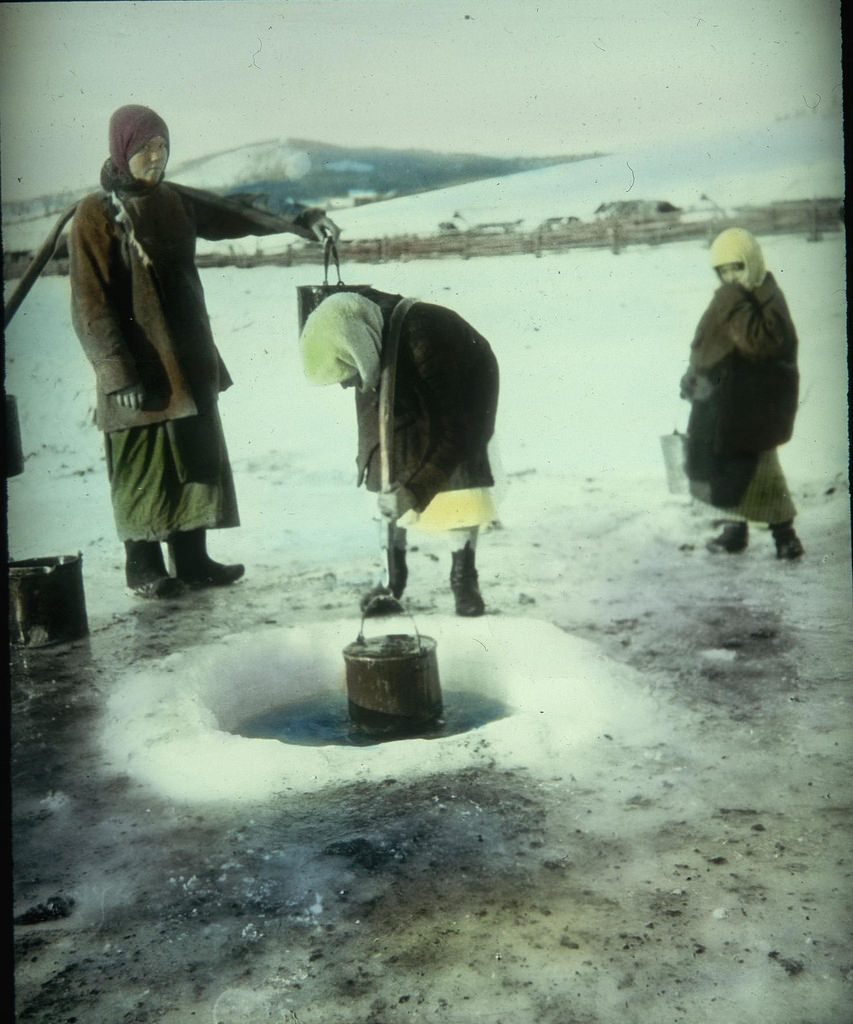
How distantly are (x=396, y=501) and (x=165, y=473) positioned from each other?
2.84 feet

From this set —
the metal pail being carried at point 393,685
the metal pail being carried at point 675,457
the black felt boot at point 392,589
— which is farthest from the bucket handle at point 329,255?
the metal pail being carried at point 675,457

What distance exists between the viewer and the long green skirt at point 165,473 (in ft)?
11.2

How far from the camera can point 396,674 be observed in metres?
Answer: 3.16

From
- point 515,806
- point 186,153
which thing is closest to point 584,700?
point 515,806

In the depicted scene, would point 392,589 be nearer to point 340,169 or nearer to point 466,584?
point 466,584

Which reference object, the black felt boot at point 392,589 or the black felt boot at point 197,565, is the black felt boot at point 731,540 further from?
the black felt boot at point 197,565

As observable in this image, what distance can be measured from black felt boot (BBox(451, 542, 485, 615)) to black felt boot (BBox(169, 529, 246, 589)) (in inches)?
35.9

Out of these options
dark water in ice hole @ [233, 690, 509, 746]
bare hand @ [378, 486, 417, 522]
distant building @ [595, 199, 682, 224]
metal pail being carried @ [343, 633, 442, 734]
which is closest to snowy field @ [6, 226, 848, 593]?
distant building @ [595, 199, 682, 224]

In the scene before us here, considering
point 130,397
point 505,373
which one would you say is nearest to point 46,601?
point 130,397

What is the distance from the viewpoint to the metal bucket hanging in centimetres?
318

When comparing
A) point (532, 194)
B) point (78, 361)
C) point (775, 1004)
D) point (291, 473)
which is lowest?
point (775, 1004)

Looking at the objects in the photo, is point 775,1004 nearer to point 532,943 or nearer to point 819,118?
point 532,943

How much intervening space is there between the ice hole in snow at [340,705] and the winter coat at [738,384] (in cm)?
94

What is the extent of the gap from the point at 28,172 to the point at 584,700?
2.36 m
